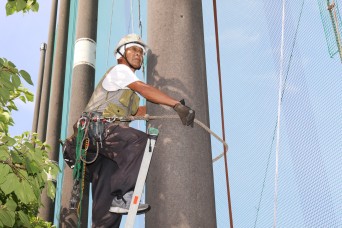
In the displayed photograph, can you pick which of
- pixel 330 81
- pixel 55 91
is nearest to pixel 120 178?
pixel 330 81

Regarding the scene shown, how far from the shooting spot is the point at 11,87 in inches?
134

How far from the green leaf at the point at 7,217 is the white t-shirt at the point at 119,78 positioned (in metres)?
1.28

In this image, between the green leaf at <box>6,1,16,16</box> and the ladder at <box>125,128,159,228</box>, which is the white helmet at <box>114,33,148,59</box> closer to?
the green leaf at <box>6,1,16,16</box>

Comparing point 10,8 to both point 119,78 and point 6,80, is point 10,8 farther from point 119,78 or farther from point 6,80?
point 119,78

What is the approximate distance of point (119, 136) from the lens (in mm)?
3562

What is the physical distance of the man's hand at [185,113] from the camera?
310 cm

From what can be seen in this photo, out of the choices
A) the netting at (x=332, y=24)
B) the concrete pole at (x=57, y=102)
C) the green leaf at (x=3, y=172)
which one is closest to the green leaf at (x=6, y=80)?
the green leaf at (x=3, y=172)

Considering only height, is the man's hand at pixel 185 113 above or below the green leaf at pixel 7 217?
above

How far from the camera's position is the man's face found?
406cm

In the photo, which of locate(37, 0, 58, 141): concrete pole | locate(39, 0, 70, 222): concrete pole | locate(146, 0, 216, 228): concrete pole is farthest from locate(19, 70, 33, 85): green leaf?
locate(37, 0, 58, 141): concrete pole

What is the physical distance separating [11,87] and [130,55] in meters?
1.13

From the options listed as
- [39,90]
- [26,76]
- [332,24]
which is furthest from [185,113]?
[39,90]

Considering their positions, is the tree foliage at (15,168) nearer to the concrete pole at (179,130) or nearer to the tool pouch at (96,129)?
the tool pouch at (96,129)

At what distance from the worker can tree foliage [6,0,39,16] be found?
0.84m
